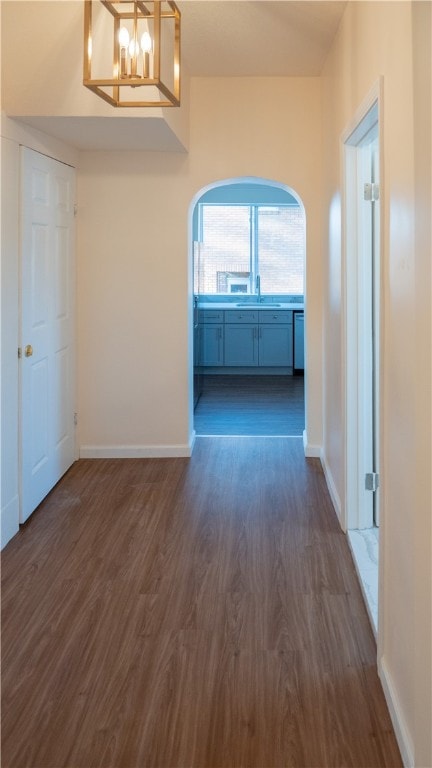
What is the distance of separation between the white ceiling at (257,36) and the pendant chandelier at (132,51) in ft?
0.70

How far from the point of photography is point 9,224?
3686 mm

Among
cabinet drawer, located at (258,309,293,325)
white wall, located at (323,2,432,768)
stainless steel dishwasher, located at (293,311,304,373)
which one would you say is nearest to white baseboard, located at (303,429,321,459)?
white wall, located at (323,2,432,768)

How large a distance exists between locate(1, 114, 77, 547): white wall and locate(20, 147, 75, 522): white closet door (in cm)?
8

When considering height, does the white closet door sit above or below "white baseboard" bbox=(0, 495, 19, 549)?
above

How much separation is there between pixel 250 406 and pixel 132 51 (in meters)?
5.17

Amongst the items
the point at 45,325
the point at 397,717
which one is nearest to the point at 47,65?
the point at 45,325

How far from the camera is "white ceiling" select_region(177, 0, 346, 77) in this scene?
3.71 metres

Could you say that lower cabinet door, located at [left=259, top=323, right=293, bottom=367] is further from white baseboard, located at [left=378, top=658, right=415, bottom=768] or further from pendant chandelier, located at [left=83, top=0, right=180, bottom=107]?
white baseboard, located at [left=378, top=658, right=415, bottom=768]

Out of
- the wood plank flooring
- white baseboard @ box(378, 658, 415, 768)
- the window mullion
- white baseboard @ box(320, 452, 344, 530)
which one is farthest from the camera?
the window mullion

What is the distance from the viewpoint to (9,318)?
3.73 meters

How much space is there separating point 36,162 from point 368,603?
9.97ft

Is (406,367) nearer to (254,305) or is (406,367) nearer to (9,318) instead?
(9,318)

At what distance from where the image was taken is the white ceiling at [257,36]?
3.71 m

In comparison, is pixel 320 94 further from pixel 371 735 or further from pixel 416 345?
pixel 371 735
